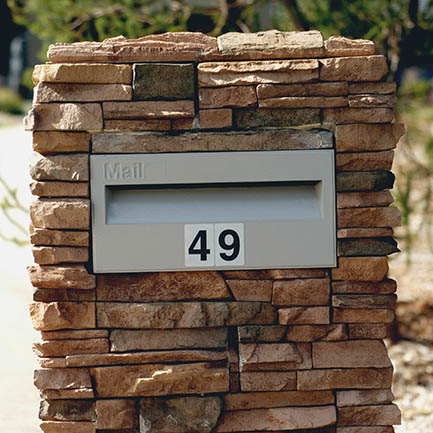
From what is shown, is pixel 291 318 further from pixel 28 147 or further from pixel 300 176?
pixel 28 147

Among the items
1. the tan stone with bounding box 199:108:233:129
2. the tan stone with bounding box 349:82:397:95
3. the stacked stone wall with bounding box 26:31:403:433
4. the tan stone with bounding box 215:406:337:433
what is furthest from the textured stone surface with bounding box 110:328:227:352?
the tan stone with bounding box 349:82:397:95

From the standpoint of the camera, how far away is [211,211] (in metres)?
2.07

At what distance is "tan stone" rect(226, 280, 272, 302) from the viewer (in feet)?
6.82

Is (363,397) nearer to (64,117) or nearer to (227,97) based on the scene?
(227,97)

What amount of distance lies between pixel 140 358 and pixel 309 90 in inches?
36.0

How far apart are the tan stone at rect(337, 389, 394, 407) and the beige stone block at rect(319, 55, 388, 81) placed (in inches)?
36.2

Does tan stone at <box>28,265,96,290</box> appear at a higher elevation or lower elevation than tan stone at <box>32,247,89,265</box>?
lower

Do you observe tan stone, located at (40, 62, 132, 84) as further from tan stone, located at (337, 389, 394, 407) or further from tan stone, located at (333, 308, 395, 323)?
tan stone, located at (337, 389, 394, 407)

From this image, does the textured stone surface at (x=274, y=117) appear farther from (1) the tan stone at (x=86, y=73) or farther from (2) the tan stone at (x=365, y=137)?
(1) the tan stone at (x=86, y=73)

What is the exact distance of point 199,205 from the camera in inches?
81.7

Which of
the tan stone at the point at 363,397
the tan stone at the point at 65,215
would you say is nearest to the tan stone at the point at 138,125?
the tan stone at the point at 65,215

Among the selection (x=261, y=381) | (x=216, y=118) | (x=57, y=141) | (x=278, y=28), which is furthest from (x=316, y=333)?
(x=278, y=28)

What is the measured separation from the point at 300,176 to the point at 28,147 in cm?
714

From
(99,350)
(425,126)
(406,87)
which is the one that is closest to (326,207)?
(99,350)
